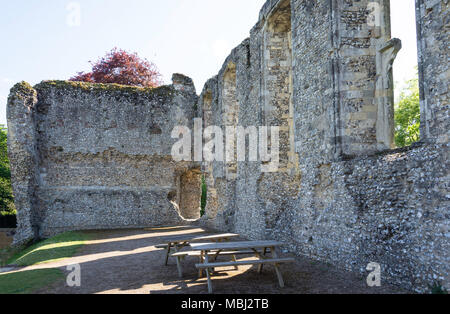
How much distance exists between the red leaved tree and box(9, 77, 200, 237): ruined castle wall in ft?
32.7

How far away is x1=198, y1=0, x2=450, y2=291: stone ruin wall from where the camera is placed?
456 centimetres

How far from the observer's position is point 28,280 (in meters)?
6.37

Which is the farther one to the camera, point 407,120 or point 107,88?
point 407,120

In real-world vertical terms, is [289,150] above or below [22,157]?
below

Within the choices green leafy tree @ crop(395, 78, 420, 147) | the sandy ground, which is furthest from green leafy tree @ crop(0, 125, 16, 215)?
green leafy tree @ crop(395, 78, 420, 147)

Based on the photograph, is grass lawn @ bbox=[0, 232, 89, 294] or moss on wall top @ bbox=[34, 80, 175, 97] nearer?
grass lawn @ bbox=[0, 232, 89, 294]

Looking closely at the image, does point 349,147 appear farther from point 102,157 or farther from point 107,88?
point 107,88

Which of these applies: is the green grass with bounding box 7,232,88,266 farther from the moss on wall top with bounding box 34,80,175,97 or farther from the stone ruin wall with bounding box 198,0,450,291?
the moss on wall top with bounding box 34,80,175,97

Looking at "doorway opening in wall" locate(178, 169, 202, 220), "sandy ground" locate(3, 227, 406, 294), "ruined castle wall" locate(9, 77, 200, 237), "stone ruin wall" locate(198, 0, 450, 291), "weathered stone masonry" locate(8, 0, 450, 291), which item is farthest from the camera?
"doorway opening in wall" locate(178, 169, 202, 220)

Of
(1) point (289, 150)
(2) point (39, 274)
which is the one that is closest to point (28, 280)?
(2) point (39, 274)

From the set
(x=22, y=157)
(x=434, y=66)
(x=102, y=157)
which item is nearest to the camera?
(x=434, y=66)

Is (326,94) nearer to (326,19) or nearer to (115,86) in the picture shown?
(326,19)

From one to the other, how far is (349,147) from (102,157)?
1237 cm
